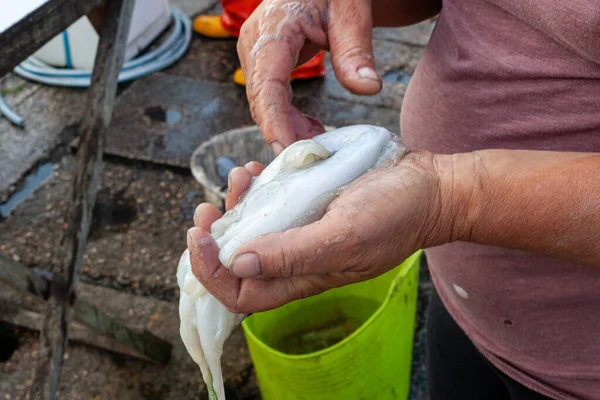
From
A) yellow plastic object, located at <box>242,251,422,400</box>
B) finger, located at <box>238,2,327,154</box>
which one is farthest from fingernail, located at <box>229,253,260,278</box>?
yellow plastic object, located at <box>242,251,422,400</box>

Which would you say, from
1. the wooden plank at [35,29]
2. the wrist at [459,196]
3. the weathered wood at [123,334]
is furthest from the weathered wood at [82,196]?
the wrist at [459,196]

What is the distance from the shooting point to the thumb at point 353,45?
1.29 metres

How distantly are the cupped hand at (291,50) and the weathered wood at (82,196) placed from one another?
1149mm

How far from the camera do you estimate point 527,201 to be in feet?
3.44

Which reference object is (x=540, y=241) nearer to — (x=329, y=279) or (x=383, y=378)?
(x=329, y=279)

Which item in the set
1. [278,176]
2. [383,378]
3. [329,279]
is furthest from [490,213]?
[383,378]

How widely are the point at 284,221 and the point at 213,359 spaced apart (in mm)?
367

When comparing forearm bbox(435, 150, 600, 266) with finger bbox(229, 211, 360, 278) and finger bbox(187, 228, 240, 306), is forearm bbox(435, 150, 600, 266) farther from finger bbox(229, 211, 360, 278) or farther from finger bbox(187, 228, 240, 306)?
finger bbox(187, 228, 240, 306)

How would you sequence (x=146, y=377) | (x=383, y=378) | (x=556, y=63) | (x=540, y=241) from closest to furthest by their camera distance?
(x=540, y=241), (x=556, y=63), (x=383, y=378), (x=146, y=377)

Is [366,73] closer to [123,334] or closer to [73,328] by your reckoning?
[123,334]

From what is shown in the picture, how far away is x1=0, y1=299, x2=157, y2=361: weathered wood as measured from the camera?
8.53 ft

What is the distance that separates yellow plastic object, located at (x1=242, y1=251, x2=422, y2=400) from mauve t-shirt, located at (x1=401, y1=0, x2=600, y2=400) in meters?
0.38

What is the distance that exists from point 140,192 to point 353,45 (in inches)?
100

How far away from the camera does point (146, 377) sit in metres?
2.63
